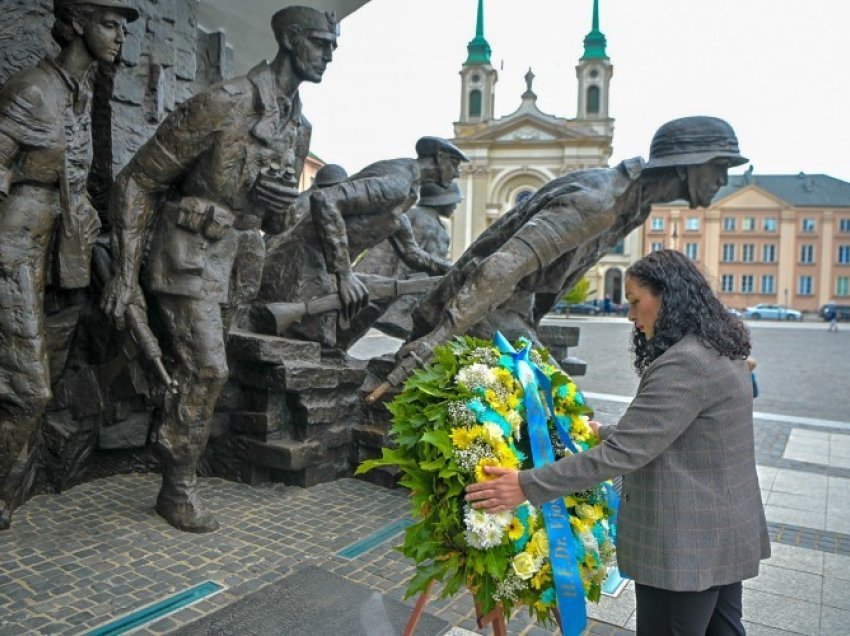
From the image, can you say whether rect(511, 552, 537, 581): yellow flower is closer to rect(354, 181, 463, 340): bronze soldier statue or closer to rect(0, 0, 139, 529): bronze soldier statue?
rect(0, 0, 139, 529): bronze soldier statue

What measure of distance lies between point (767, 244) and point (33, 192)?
63.7 metres

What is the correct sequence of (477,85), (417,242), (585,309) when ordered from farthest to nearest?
(477,85) → (585,309) → (417,242)

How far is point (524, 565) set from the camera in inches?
87.6

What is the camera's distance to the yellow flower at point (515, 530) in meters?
2.24

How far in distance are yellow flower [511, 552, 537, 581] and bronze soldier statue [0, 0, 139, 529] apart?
9.37 feet

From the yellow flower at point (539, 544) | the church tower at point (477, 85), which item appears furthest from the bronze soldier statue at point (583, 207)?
the church tower at point (477, 85)

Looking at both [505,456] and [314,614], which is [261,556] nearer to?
[314,614]

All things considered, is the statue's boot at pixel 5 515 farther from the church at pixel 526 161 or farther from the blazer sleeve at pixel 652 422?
the church at pixel 526 161

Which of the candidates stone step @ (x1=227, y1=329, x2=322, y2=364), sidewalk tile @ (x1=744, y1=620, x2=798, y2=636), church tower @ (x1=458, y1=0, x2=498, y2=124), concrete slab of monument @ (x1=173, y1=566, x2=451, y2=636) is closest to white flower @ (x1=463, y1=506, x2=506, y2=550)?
concrete slab of monument @ (x1=173, y1=566, x2=451, y2=636)

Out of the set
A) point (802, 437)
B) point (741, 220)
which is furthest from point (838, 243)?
point (802, 437)

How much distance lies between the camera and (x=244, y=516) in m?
4.42

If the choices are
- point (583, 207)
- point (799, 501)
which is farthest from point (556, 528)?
point (799, 501)

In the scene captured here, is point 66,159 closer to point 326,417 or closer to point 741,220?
point 326,417

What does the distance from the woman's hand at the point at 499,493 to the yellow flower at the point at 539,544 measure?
161mm
